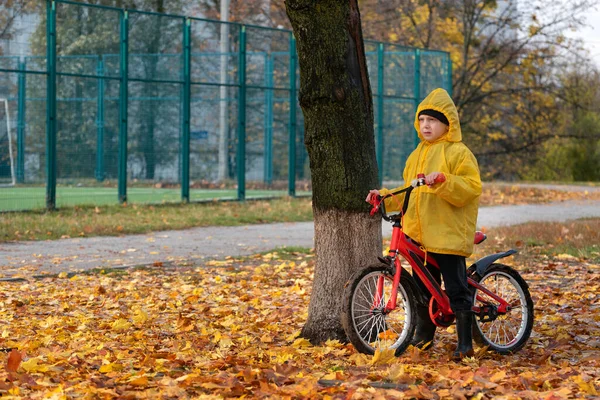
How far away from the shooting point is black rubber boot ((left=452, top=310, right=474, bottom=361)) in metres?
6.23

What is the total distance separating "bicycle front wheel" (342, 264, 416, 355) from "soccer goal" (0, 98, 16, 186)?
10.8 m

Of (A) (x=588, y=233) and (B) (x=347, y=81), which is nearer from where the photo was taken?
(B) (x=347, y=81)

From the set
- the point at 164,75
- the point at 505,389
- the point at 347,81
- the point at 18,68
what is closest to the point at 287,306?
the point at 347,81

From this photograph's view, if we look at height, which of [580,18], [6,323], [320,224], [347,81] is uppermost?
[580,18]

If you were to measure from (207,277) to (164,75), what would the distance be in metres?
9.22

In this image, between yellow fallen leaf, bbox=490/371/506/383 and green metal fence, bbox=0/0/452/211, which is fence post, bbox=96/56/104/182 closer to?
green metal fence, bbox=0/0/452/211

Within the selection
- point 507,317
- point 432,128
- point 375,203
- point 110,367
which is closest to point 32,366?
point 110,367

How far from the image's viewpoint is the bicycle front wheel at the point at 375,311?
6039 mm

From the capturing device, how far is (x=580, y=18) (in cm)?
2953

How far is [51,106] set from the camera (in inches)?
650

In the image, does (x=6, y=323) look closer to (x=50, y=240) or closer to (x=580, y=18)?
(x=50, y=240)

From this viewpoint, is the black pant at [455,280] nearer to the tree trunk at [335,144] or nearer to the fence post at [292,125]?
the tree trunk at [335,144]

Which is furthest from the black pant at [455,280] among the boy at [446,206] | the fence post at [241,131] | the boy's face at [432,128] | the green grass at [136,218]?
the fence post at [241,131]

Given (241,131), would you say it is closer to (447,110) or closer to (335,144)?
(335,144)
